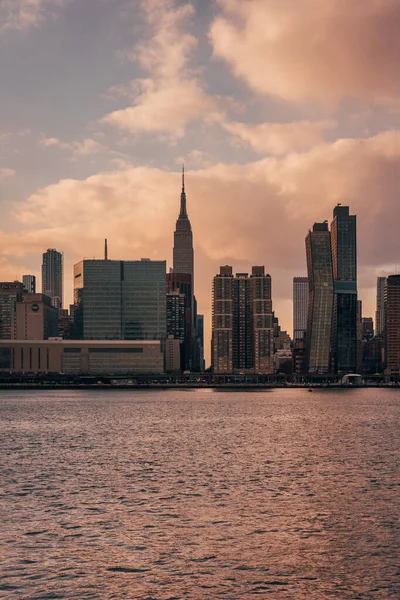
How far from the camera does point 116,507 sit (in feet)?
198

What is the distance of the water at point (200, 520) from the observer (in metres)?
40.8

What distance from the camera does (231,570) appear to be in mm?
42938

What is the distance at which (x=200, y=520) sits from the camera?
5550 cm

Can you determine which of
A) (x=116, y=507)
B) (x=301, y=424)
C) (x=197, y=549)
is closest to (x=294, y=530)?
(x=197, y=549)

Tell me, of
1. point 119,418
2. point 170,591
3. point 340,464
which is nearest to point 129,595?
point 170,591

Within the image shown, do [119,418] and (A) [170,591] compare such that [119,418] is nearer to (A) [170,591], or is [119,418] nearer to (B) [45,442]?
(B) [45,442]

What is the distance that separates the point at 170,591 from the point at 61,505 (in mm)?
23576

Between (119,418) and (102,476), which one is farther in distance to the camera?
(119,418)

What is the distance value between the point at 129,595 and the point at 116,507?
22.0m

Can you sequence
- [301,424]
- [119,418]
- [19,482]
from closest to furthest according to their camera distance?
[19,482]
[301,424]
[119,418]

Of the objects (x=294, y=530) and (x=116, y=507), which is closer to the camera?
(x=294, y=530)

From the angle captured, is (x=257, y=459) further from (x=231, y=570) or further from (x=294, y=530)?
(x=231, y=570)

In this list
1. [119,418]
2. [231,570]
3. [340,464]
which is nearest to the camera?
[231,570]

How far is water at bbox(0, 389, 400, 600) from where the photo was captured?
40.8m
